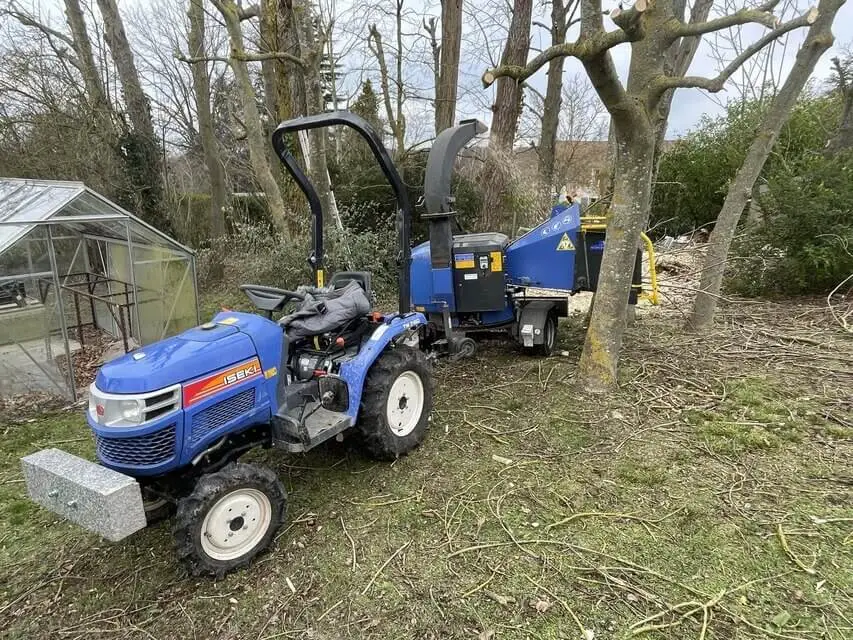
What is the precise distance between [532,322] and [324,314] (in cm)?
249

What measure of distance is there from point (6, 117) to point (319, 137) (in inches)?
235

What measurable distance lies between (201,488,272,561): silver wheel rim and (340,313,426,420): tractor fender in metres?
0.71

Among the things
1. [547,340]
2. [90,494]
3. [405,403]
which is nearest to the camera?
[90,494]

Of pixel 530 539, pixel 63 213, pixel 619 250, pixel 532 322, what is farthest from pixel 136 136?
pixel 530 539

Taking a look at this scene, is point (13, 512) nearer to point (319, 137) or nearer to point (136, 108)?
point (319, 137)

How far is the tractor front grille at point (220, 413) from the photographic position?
238 cm

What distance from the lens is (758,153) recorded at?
523 cm

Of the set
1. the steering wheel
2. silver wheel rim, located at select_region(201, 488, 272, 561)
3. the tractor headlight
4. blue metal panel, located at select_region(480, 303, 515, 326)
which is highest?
the steering wheel

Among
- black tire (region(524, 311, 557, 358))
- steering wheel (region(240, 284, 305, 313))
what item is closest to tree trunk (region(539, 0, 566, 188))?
black tire (region(524, 311, 557, 358))

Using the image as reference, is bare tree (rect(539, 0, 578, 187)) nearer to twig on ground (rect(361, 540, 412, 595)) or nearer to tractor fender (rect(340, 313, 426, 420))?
tractor fender (rect(340, 313, 426, 420))

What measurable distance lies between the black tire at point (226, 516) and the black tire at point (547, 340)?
10.5ft

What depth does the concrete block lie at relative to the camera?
6.63ft

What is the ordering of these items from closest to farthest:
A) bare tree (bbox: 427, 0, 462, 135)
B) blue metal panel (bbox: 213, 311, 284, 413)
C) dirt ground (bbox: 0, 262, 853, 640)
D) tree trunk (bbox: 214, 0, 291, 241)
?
dirt ground (bbox: 0, 262, 853, 640) → blue metal panel (bbox: 213, 311, 284, 413) → tree trunk (bbox: 214, 0, 291, 241) → bare tree (bbox: 427, 0, 462, 135)

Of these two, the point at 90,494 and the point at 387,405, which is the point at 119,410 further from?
the point at 387,405
